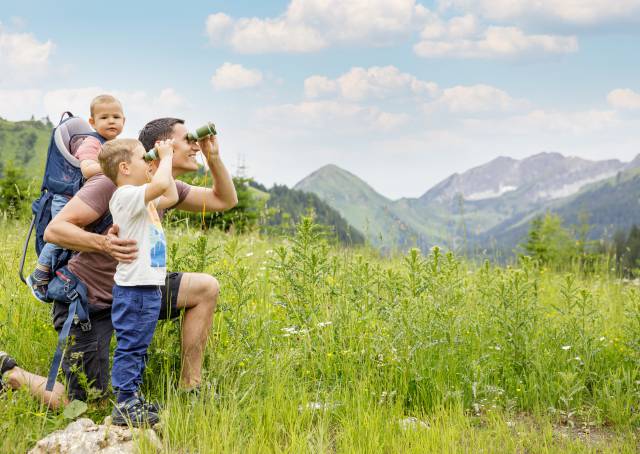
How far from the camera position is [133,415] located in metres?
3.95

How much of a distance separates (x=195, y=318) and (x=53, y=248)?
125 centimetres

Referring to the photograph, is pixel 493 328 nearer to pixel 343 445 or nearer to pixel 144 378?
pixel 343 445

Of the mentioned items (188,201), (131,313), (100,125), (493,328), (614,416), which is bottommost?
(614,416)

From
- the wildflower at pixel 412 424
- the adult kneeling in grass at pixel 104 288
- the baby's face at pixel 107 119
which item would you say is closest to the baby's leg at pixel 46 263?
the adult kneeling in grass at pixel 104 288

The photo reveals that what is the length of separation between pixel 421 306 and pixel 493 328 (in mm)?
862

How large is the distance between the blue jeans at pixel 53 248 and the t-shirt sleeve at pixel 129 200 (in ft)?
2.71

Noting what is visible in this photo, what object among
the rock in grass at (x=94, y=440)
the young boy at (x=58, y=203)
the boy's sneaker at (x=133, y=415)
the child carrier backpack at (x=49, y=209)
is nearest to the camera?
the rock in grass at (x=94, y=440)

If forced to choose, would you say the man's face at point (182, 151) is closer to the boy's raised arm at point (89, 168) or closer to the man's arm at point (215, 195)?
the man's arm at point (215, 195)

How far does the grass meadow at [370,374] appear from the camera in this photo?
402 centimetres

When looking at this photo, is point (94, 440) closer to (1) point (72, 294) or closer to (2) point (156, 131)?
(1) point (72, 294)

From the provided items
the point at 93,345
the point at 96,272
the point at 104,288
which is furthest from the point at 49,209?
the point at 93,345

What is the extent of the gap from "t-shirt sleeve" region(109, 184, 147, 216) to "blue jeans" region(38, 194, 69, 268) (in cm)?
82

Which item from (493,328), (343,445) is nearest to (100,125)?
(343,445)

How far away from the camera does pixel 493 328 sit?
5.72m
